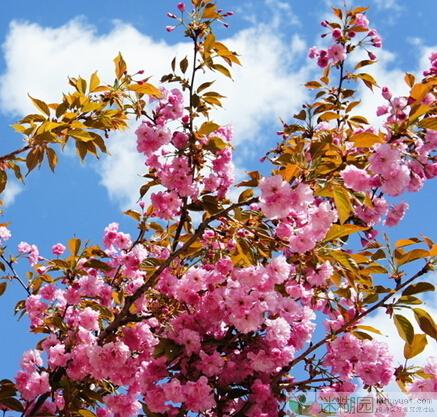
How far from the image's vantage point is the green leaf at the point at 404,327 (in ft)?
8.59

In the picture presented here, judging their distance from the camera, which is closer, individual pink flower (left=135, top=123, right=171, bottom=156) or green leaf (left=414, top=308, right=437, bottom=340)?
green leaf (left=414, top=308, right=437, bottom=340)

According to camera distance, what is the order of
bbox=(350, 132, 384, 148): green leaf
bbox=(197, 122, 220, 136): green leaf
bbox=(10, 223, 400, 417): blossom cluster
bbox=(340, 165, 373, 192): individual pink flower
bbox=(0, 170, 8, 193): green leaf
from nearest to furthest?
bbox=(350, 132, 384, 148): green leaf, bbox=(340, 165, 373, 192): individual pink flower, bbox=(10, 223, 400, 417): blossom cluster, bbox=(0, 170, 8, 193): green leaf, bbox=(197, 122, 220, 136): green leaf

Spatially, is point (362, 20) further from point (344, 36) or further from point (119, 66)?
point (119, 66)

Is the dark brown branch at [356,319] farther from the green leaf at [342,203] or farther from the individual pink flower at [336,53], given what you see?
the individual pink flower at [336,53]

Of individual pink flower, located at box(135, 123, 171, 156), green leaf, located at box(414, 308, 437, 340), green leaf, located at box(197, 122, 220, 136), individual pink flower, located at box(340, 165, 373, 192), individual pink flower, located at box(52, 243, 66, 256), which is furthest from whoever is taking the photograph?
individual pink flower, located at box(52, 243, 66, 256)

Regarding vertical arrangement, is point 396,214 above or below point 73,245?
above

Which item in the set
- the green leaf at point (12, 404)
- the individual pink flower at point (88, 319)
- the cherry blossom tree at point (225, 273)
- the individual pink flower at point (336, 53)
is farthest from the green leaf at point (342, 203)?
the individual pink flower at point (336, 53)

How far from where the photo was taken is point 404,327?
8.62 ft

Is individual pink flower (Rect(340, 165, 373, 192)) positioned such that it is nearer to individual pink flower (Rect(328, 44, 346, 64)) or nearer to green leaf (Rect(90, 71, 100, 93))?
green leaf (Rect(90, 71, 100, 93))

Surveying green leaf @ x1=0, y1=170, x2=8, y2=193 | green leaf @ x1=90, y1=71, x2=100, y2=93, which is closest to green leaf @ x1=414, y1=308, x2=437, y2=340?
green leaf @ x1=90, y1=71, x2=100, y2=93

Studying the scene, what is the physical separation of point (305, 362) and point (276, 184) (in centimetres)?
96

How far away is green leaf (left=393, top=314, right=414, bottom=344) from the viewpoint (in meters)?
2.62

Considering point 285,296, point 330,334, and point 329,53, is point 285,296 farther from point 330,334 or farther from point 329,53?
point 329,53

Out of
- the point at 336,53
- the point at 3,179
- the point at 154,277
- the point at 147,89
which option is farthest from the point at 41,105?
the point at 336,53
